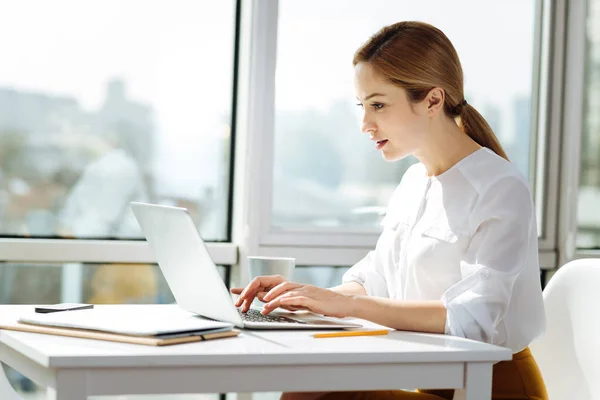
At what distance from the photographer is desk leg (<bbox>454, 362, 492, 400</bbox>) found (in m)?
1.26

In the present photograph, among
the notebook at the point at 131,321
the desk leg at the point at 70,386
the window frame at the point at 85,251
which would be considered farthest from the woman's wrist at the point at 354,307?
the window frame at the point at 85,251

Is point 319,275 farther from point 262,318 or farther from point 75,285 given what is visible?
point 262,318

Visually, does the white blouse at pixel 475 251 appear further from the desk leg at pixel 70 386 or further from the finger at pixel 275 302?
the desk leg at pixel 70 386

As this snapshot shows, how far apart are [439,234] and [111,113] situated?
1.21 m

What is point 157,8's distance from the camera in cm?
259

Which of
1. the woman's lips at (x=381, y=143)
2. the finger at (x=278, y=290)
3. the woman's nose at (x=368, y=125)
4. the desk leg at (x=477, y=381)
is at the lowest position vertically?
the desk leg at (x=477, y=381)

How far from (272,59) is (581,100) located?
103 cm

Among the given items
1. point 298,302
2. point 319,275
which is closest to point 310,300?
point 298,302

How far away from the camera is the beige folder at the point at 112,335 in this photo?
1181 millimetres

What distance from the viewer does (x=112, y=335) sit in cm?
122

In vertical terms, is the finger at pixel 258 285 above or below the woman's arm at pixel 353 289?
above

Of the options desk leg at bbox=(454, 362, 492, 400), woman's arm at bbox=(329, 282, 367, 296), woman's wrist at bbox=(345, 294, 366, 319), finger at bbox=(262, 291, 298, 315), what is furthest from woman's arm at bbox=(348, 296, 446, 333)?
woman's arm at bbox=(329, 282, 367, 296)

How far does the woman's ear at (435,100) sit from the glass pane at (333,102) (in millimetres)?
918

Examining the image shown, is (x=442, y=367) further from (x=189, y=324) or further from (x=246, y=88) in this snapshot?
(x=246, y=88)
